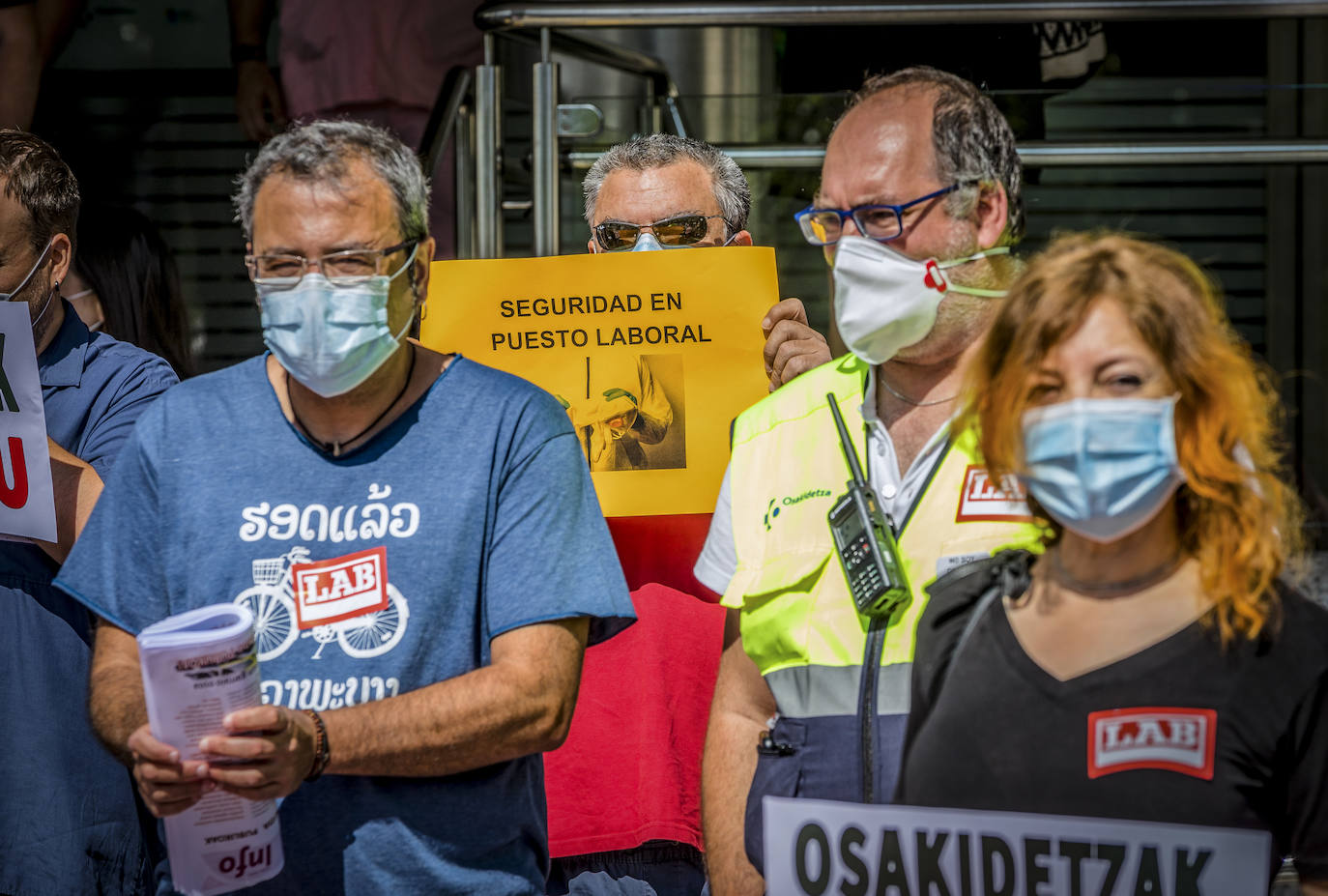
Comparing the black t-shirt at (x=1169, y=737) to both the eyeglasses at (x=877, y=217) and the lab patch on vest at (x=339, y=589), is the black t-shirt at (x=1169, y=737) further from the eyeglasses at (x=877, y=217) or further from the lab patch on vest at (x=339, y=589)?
the lab patch on vest at (x=339, y=589)

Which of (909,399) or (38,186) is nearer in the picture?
(909,399)

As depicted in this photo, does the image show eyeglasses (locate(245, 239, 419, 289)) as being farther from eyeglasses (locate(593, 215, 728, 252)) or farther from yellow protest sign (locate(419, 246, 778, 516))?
eyeglasses (locate(593, 215, 728, 252))

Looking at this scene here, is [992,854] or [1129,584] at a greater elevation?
[1129,584]

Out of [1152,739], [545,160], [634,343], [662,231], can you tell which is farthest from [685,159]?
[1152,739]

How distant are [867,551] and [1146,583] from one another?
46 centimetres

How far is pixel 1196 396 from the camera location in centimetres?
170

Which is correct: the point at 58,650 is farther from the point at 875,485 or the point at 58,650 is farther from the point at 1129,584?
the point at 1129,584

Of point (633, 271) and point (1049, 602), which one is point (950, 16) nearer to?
point (633, 271)

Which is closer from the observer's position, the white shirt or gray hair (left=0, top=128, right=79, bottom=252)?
the white shirt

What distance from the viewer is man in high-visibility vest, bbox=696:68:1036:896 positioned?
213cm

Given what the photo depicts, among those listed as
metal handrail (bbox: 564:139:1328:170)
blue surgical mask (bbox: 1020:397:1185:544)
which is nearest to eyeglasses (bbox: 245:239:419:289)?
blue surgical mask (bbox: 1020:397:1185:544)

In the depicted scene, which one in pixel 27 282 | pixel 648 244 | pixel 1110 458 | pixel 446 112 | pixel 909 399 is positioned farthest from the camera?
pixel 446 112

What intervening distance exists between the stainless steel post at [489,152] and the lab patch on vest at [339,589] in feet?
6.24

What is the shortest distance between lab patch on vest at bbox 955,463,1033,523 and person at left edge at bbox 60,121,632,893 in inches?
20.3
